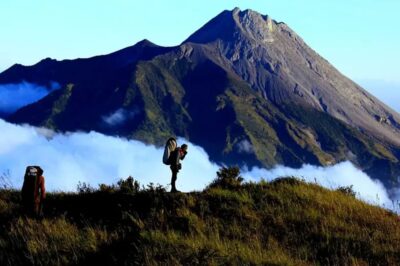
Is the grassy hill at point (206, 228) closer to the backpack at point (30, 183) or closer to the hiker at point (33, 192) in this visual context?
the hiker at point (33, 192)

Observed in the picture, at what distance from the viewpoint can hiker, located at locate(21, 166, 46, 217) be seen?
14.9 m

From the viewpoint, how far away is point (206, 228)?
13.4 metres

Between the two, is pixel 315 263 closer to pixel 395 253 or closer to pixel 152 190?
pixel 395 253

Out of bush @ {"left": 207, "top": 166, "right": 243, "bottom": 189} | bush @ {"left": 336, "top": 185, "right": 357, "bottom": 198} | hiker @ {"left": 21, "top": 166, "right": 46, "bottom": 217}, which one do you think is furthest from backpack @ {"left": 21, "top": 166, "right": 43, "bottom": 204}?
bush @ {"left": 336, "top": 185, "right": 357, "bottom": 198}

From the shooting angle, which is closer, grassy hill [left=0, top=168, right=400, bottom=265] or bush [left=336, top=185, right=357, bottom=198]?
grassy hill [left=0, top=168, right=400, bottom=265]

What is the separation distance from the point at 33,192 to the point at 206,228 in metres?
4.53

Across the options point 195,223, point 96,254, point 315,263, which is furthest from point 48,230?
point 315,263

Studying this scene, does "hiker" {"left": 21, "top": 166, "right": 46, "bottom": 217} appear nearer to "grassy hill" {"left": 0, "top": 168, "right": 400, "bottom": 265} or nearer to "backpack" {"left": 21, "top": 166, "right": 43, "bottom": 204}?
"backpack" {"left": 21, "top": 166, "right": 43, "bottom": 204}

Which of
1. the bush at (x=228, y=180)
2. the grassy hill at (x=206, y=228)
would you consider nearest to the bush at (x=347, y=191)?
the grassy hill at (x=206, y=228)

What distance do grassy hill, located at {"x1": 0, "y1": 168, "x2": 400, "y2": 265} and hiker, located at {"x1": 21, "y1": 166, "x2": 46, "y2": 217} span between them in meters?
0.35

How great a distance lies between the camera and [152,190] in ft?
55.1

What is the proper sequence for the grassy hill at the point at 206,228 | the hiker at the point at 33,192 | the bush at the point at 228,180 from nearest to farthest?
the grassy hill at the point at 206,228 < the hiker at the point at 33,192 < the bush at the point at 228,180

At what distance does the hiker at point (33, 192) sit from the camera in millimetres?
14905

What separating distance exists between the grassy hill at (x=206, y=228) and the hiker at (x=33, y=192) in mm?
355
